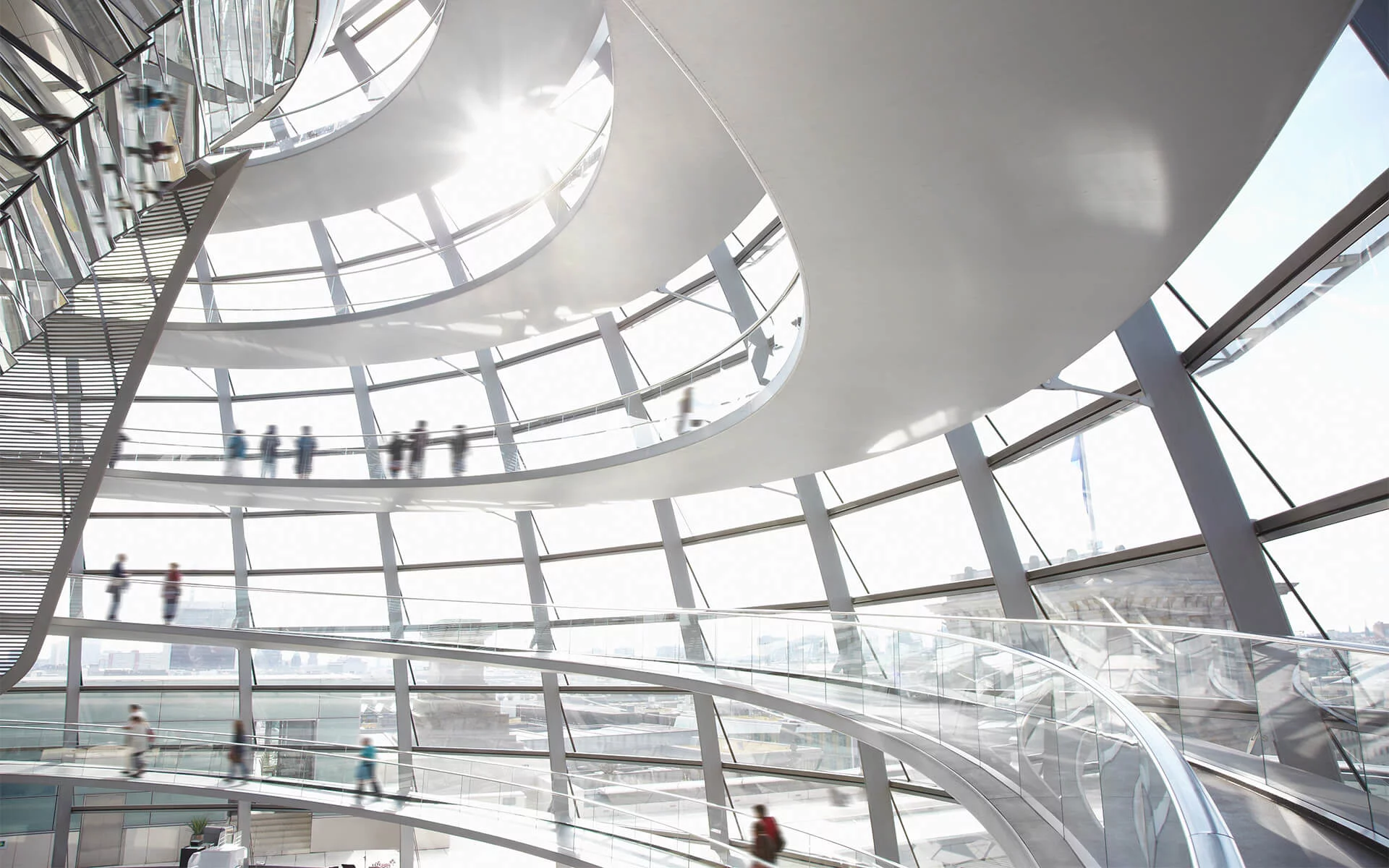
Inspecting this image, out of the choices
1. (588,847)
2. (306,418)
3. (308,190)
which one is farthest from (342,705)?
(308,190)

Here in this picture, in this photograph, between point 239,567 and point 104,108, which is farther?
point 239,567

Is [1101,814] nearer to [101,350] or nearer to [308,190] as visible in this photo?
[101,350]

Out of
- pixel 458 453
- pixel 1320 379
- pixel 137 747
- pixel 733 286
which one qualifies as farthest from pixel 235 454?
pixel 1320 379

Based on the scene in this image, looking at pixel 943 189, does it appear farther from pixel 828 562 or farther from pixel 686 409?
pixel 828 562

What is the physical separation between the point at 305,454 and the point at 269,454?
73 cm

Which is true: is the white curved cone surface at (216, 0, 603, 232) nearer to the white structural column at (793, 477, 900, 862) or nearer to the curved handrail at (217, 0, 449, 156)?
the curved handrail at (217, 0, 449, 156)

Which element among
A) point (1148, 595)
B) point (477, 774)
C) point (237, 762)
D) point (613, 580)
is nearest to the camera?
point (1148, 595)

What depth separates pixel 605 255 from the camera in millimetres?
16062

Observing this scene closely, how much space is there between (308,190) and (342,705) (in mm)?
14318

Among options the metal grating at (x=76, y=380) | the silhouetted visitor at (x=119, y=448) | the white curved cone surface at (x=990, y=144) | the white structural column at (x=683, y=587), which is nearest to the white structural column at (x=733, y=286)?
the white structural column at (x=683, y=587)

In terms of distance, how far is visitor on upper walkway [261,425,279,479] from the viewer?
19719 mm

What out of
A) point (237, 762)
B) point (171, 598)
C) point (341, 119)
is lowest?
point (237, 762)

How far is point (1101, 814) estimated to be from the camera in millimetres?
5504

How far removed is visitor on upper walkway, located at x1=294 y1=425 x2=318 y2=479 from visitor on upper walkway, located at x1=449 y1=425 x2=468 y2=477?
9.98 feet
